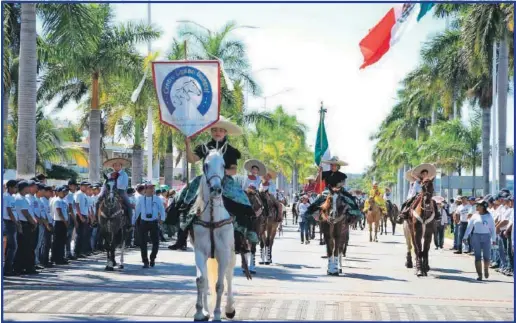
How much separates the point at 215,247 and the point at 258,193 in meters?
8.28

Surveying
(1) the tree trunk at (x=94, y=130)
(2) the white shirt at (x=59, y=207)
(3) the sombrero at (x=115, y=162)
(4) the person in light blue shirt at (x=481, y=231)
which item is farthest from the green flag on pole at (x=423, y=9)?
(1) the tree trunk at (x=94, y=130)

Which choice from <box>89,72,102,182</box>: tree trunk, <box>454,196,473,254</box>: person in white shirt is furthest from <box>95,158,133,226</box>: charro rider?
<box>89,72,102,182</box>: tree trunk

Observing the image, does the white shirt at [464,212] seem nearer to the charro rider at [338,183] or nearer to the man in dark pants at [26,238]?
the charro rider at [338,183]

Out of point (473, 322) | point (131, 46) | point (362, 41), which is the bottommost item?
point (473, 322)

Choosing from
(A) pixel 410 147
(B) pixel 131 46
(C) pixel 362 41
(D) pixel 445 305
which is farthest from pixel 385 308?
(A) pixel 410 147

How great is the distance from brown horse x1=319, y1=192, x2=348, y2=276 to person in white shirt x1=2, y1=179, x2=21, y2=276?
6714 millimetres

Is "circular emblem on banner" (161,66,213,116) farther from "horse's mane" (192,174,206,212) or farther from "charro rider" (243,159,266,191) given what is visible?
"charro rider" (243,159,266,191)

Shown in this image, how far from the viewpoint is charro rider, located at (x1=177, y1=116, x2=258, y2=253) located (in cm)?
1215

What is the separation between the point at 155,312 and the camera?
1277 cm

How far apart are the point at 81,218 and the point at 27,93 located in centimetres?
369

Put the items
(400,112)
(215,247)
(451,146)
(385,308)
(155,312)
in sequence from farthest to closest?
(400,112) → (451,146) → (385,308) → (155,312) → (215,247)

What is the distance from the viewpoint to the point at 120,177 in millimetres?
20047

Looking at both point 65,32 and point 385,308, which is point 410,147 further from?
point 385,308

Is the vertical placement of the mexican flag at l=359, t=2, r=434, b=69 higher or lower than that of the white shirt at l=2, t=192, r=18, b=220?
higher
